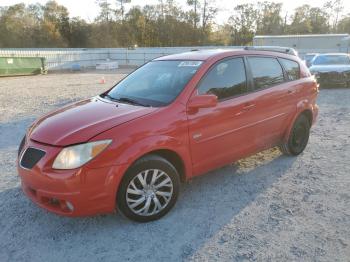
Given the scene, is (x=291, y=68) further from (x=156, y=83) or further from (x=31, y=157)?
(x=31, y=157)

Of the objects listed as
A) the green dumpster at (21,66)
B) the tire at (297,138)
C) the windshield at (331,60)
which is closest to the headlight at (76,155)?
the tire at (297,138)

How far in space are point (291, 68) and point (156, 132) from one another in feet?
9.36

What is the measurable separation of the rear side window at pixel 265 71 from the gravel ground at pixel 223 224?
1237mm

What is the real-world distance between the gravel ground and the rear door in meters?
0.54

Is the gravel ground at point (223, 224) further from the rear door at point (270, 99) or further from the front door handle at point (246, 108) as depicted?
the front door handle at point (246, 108)

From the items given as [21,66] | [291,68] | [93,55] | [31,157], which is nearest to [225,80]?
[291,68]

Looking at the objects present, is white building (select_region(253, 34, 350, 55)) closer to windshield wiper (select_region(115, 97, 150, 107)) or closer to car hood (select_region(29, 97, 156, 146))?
windshield wiper (select_region(115, 97, 150, 107))

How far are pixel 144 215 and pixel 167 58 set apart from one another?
7.32 ft

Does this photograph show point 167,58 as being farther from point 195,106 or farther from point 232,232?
point 232,232

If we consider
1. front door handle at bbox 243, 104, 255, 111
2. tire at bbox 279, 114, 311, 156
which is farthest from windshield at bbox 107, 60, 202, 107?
tire at bbox 279, 114, 311, 156

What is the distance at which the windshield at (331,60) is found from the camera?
14854 mm

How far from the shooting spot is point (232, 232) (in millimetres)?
3410

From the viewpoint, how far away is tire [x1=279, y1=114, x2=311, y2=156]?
5.36m

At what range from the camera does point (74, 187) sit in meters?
Answer: 3.13
